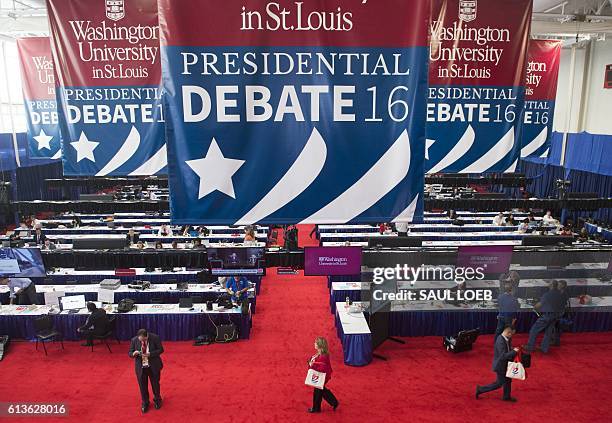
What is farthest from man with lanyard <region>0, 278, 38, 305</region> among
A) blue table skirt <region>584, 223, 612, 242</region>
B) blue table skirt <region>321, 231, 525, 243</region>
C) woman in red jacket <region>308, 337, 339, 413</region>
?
blue table skirt <region>584, 223, 612, 242</region>

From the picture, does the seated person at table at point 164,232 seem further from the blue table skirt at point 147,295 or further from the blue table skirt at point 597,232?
the blue table skirt at point 597,232

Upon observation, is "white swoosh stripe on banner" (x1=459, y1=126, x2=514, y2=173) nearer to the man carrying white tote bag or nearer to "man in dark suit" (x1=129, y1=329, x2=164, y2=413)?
the man carrying white tote bag

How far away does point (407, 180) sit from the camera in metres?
2.50

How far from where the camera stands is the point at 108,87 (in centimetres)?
472

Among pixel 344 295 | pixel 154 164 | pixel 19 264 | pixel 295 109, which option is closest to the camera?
pixel 295 109

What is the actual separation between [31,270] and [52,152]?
3.15 metres

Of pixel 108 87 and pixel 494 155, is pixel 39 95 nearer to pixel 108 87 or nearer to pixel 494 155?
pixel 108 87

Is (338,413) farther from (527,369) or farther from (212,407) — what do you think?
(527,369)

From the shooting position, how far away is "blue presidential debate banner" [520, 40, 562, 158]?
21.2 feet

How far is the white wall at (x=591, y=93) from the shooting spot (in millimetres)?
22828

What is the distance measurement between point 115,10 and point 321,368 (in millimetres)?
5928

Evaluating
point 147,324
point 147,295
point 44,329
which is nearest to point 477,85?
point 147,324

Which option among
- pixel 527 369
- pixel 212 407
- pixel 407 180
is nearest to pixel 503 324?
pixel 527 369

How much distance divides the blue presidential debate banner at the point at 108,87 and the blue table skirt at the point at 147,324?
6518mm
